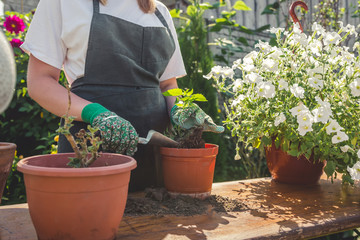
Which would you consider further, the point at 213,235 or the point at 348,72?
the point at 348,72

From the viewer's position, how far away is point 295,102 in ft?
3.92

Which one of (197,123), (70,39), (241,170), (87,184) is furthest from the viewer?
(241,170)

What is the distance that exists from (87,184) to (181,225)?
0.29 meters

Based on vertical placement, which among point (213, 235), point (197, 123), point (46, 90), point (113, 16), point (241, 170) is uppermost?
point (113, 16)

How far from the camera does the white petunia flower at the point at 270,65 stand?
3.95 ft

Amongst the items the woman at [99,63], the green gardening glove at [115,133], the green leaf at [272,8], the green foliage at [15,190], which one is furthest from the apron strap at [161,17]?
the green leaf at [272,8]

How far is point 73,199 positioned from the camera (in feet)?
2.21

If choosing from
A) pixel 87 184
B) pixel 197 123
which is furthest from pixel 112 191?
pixel 197 123

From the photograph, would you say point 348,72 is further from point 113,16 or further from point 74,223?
point 74,223

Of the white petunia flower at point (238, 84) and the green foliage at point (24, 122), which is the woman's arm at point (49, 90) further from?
the green foliage at point (24, 122)

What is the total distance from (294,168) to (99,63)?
85cm

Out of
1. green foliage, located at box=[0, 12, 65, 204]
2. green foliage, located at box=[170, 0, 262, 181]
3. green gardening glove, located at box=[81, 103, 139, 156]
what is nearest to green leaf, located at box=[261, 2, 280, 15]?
green foliage, located at box=[170, 0, 262, 181]

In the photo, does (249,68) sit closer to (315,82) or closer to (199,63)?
(315,82)

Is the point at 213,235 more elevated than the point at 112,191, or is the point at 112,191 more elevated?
the point at 112,191
